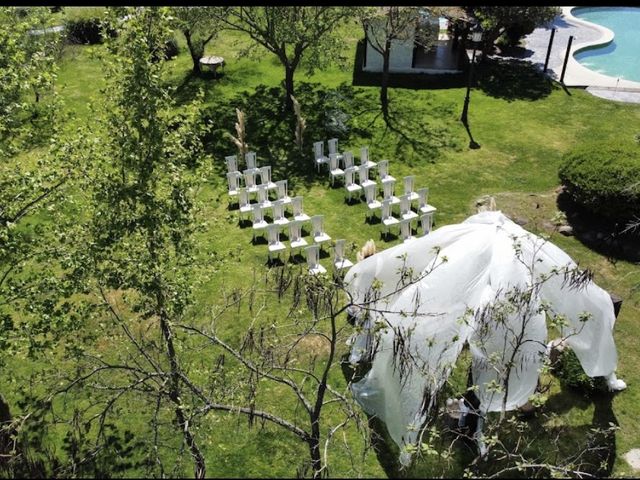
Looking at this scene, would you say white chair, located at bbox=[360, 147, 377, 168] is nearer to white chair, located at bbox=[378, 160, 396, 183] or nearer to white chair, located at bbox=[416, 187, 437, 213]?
white chair, located at bbox=[378, 160, 396, 183]

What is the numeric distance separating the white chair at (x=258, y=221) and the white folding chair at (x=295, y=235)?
93 cm

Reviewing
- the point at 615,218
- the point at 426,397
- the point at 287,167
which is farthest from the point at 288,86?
the point at 426,397

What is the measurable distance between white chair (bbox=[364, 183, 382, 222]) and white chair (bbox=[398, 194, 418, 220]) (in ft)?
2.63

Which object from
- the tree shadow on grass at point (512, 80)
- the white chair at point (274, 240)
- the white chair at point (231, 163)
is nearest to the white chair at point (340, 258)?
the white chair at point (274, 240)

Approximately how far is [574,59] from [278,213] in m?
20.5

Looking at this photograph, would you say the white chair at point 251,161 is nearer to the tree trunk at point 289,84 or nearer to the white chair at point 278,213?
the white chair at point 278,213

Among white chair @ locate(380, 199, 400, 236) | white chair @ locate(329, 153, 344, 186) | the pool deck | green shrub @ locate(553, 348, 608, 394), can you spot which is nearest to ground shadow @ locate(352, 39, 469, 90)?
the pool deck

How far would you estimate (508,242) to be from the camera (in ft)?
39.0

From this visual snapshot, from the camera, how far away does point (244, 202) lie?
18.9m

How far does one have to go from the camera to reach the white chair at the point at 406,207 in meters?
18.4

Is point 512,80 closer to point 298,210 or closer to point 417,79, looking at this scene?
point 417,79

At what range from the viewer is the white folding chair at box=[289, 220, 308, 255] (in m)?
17.2

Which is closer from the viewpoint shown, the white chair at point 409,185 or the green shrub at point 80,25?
the white chair at point 409,185

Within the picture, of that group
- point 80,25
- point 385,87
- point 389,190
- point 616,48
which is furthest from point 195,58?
point 616,48
